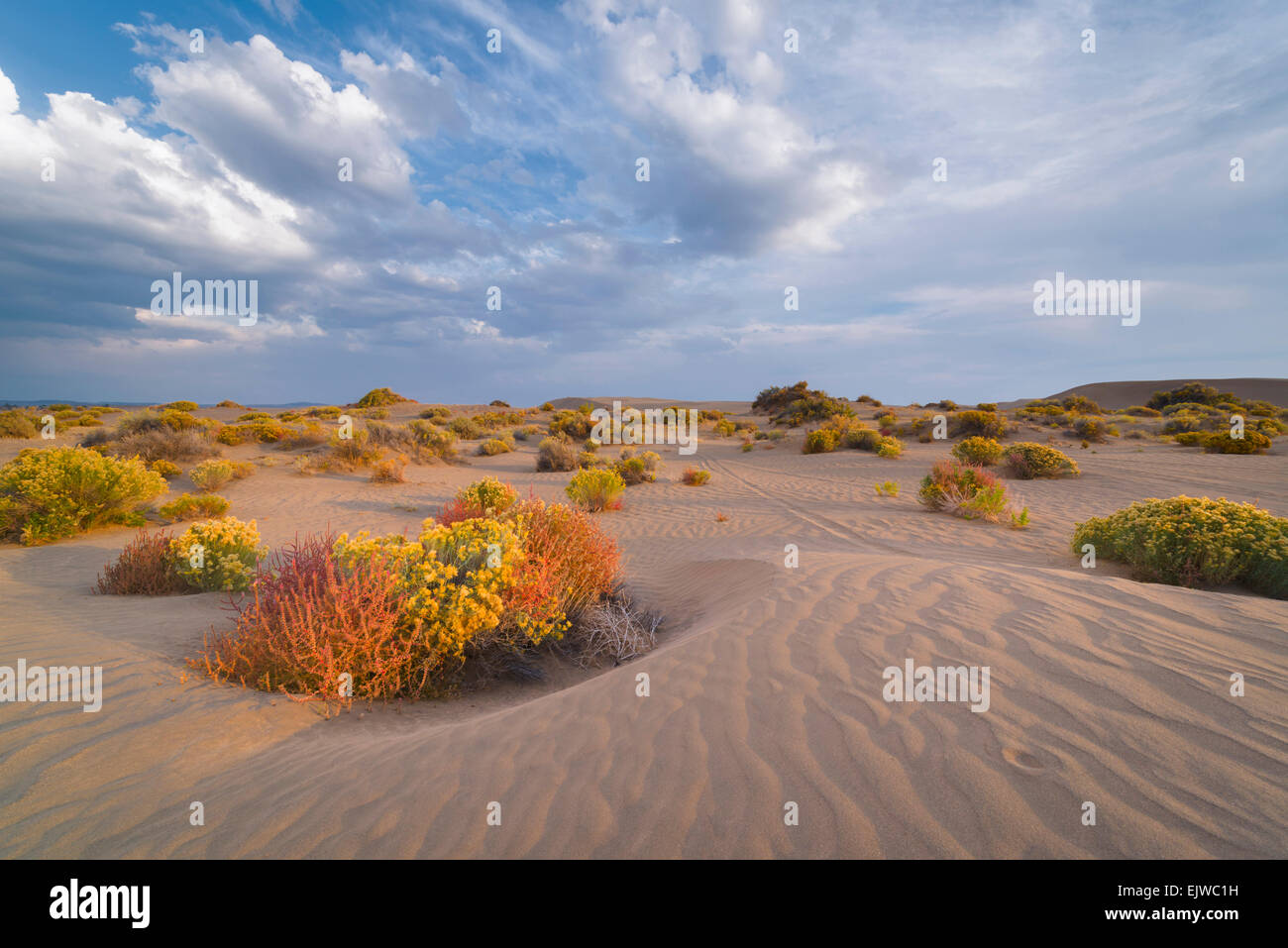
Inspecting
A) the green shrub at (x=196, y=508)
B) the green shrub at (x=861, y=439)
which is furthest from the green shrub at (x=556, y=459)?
the green shrub at (x=861, y=439)

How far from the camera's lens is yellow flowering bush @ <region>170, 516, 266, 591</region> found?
601 centimetres

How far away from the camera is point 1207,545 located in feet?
18.1

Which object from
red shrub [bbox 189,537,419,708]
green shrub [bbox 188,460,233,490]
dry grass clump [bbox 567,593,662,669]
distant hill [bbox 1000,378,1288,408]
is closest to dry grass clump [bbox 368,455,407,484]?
green shrub [bbox 188,460,233,490]

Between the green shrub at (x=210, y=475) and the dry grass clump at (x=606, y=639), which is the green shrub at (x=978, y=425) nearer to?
the dry grass clump at (x=606, y=639)

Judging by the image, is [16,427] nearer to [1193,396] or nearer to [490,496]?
[490,496]

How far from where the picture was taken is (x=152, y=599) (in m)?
5.70

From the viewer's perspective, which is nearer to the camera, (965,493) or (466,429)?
(965,493)

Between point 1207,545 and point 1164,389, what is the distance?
58159 mm

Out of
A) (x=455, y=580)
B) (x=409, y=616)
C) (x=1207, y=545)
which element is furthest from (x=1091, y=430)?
(x=409, y=616)

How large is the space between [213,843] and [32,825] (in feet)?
2.92

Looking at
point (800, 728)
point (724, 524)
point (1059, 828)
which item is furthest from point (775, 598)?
→ point (724, 524)

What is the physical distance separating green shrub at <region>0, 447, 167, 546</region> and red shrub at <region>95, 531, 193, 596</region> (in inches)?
138

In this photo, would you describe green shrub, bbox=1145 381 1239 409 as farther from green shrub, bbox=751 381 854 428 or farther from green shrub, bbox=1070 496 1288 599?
green shrub, bbox=1070 496 1288 599
